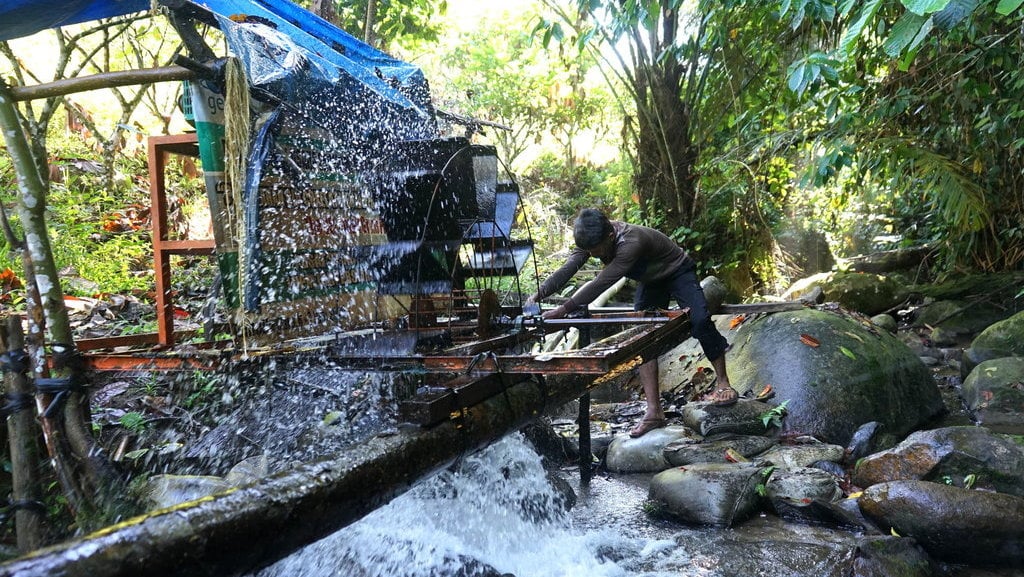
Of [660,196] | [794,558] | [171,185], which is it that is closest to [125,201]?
[171,185]

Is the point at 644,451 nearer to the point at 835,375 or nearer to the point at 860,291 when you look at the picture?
the point at 835,375

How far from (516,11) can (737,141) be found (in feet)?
33.1

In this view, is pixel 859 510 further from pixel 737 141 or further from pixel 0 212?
pixel 737 141

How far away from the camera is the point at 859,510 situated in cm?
358

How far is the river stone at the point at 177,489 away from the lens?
3011 mm

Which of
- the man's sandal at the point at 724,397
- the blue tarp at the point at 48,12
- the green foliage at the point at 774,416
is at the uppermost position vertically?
the blue tarp at the point at 48,12

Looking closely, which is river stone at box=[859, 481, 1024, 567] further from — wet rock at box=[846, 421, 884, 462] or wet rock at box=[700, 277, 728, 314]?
wet rock at box=[700, 277, 728, 314]

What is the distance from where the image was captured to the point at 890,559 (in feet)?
9.55

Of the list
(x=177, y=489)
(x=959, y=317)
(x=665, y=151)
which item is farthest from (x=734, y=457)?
(x=959, y=317)

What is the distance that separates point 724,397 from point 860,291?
482cm

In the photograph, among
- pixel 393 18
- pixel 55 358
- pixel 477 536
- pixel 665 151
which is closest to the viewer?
pixel 55 358

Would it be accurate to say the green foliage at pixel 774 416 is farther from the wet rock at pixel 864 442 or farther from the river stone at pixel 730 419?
the wet rock at pixel 864 442

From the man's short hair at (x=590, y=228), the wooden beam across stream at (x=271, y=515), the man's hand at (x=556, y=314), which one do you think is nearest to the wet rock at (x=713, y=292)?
the man's short hair at (x=590, y=228)

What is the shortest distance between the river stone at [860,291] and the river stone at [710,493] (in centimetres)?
531
